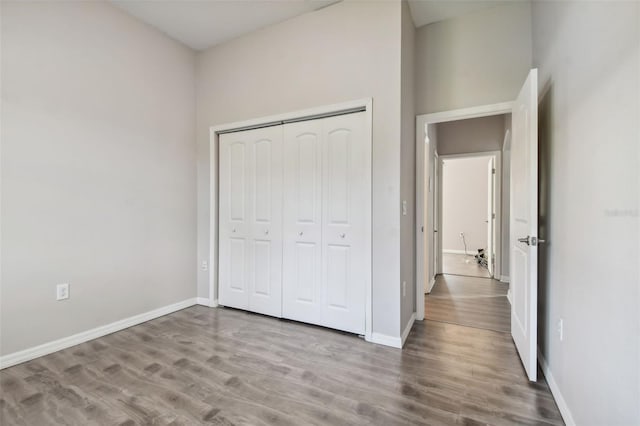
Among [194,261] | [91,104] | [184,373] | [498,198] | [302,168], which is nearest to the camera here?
[184,373]

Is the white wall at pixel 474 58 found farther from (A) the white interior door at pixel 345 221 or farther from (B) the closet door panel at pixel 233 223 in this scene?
(B) the closet door panel at pixel 233 223

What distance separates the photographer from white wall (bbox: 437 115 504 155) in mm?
4473

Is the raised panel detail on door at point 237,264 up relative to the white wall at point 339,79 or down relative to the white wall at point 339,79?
down

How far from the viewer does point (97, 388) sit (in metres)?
1.82

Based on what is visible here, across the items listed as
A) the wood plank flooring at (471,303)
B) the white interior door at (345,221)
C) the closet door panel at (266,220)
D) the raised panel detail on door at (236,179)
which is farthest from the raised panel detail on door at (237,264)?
the wood plank flooring at (471,303)

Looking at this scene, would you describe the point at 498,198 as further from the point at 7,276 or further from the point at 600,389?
the point at 7,276

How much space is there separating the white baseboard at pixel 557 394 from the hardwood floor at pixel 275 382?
4cm

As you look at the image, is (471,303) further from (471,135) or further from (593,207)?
(471,135)

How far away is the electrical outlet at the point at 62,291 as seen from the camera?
7.67 feet

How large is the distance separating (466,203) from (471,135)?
11.4 ft

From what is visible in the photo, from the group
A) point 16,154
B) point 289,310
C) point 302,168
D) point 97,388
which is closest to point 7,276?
point 16,154

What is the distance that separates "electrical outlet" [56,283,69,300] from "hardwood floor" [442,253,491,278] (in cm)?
538

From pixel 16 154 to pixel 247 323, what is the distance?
7.53 feet

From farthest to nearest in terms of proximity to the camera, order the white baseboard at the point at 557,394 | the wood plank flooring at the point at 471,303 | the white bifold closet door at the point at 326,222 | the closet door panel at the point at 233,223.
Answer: the closet door panel at the point at 233,223 → the wood plank flooring at the point at 471,303 → the white bifold closet door at the point at 326,222 → the white baseboard at the point at 557,394
